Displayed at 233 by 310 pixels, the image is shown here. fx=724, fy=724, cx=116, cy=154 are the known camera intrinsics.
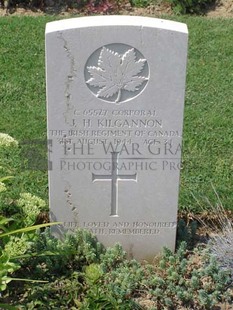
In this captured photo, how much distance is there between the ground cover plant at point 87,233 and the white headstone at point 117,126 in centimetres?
16

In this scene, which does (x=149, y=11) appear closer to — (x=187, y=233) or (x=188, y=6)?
(x=188, y=6)

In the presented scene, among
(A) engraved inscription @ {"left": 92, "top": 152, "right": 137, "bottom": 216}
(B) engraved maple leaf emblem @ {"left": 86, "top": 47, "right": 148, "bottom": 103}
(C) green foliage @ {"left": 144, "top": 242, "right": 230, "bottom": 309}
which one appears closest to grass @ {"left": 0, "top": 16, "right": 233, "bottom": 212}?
(C) green foliage @ {"left": 144, "top": 242, "right": 230, "bottom": 309}

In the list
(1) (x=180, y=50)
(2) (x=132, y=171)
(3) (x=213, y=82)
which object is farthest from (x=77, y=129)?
(3) (x=213, y=82)

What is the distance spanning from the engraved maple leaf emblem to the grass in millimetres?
1349

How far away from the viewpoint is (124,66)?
13.5 ft

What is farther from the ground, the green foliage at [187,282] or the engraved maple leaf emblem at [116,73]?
the engraved maple leaf emblem at [116,73]

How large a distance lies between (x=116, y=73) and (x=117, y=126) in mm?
324

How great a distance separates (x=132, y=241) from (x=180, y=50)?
132 centimetres

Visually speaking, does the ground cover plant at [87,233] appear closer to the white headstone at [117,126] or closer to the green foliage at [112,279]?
the green foliage at [112,279]

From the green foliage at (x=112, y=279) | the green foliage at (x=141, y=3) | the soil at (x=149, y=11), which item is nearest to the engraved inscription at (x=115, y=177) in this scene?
the green foliage at (x=112, y=279)

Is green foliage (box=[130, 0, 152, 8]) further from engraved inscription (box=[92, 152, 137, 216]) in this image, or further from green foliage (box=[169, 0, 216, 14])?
engraved inscription (box=[92, 152, 137, 216])

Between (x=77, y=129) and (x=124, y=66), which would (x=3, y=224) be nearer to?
(x=77, y=129)

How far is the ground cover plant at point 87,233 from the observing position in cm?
432

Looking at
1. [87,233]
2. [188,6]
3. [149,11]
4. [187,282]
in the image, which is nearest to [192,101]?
[188,6]
